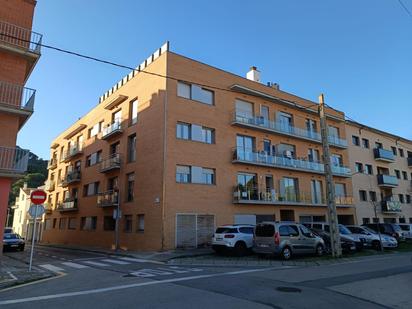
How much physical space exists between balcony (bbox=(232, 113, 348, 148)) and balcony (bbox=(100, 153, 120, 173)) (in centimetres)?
943

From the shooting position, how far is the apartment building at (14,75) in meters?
14.2

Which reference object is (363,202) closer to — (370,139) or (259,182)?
(370,139)

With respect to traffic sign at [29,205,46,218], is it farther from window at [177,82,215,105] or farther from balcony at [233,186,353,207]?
balcony at [233,186,353,207]

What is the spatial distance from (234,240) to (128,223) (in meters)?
10.1

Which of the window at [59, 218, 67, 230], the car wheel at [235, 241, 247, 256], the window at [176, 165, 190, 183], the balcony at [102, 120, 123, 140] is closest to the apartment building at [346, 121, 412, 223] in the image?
the window at [176, 165, 190, 183]

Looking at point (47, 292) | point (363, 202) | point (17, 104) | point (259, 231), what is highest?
point (17, 104)

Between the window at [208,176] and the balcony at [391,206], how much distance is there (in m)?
22.7

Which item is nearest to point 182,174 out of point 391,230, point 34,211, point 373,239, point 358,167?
point 34,211

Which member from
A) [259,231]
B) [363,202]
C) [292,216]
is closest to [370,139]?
[363,202]

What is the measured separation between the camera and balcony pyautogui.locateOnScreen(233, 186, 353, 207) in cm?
2438

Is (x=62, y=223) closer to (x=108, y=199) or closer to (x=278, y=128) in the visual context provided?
(x=108, y=199)

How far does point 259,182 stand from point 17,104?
1741 centimetres

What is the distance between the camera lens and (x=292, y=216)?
2817 cm

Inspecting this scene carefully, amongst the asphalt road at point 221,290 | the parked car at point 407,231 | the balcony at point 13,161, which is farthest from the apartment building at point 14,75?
the parked car at point 407,231
